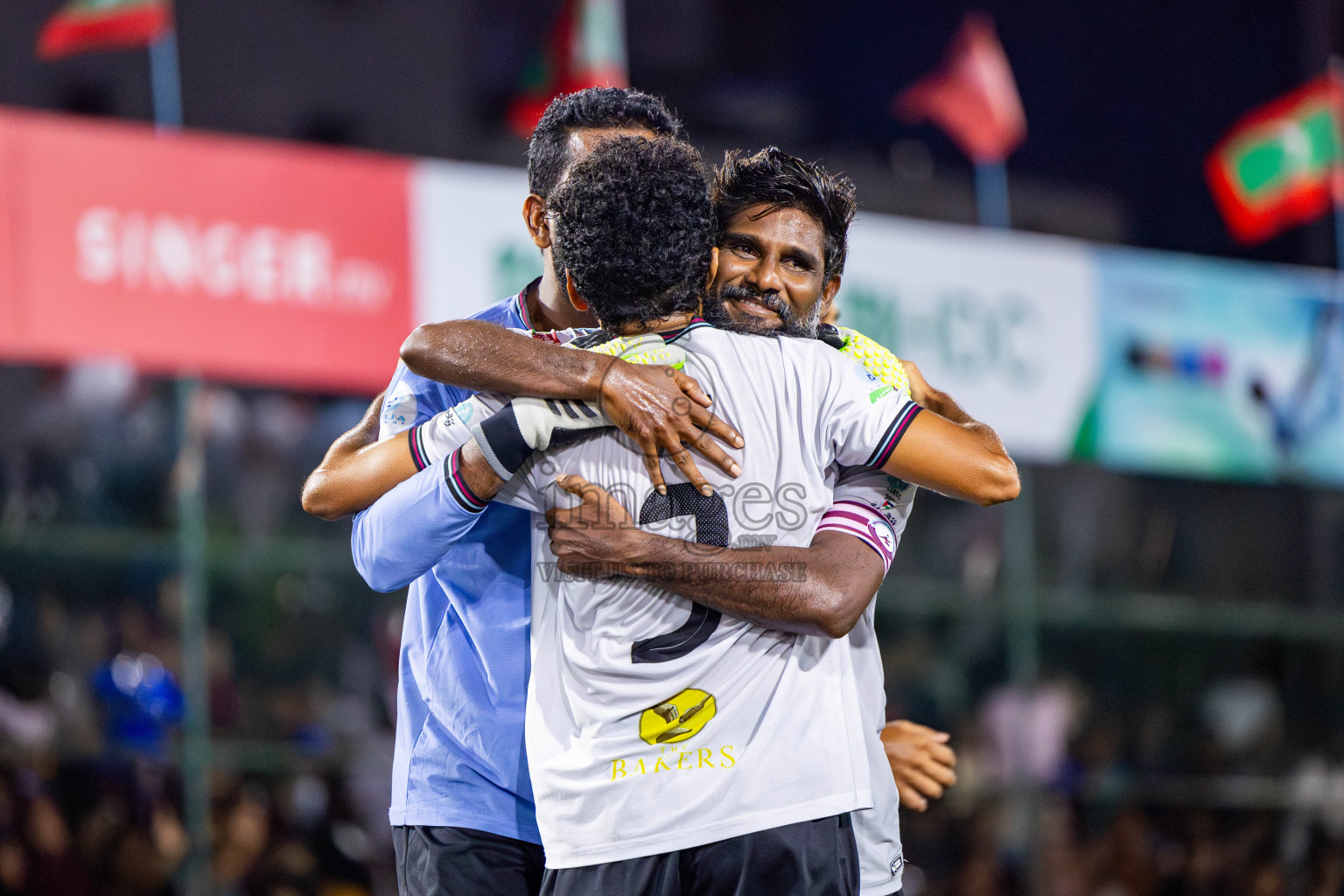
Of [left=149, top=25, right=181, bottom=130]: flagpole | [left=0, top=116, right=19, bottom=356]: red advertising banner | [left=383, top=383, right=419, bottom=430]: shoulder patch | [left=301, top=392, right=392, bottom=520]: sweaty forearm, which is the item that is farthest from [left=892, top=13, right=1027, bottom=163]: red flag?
Answer: [left=301, top=392, right=392, bottom=520]: sweaty forearm

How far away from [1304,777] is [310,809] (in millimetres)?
5925

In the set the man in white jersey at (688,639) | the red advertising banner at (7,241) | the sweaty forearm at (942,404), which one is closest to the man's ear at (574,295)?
the man in white jersey at (688,639)

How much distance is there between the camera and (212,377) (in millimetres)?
6219

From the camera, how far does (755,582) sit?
1767 millimetres

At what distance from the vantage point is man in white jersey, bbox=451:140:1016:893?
1740 mm

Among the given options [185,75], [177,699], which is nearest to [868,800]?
[177,699]

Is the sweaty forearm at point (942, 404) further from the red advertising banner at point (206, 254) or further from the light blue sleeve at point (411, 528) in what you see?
the red advertising banner at point (206, 254)

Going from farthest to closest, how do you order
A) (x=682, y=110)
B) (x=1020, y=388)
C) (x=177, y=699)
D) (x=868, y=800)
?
(x=682, y=110), (x=1020, y=388), (x=177, y=699), (x=868, y=800)

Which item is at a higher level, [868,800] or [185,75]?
[185,75]

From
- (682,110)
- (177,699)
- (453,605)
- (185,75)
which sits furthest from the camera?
(682,110)

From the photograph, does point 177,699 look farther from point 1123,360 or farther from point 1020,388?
point 1123,360

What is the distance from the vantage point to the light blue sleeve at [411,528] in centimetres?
191

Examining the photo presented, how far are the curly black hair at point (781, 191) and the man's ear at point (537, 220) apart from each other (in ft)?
0.95

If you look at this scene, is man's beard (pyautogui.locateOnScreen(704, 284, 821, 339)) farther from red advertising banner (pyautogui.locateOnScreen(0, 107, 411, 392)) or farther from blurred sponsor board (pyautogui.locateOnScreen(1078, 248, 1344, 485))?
blurred sponsor board (pyautogui.locateOnScreen(1078, 248, 1344, 485))
